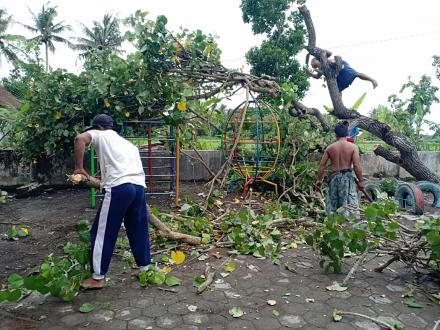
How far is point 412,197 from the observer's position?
270 inches

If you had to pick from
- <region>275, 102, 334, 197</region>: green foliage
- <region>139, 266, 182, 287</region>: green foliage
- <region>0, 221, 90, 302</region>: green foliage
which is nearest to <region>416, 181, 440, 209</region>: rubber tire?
<region>275, 102, 334, 197</region>: green foliage

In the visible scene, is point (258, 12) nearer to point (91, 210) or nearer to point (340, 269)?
point (91, 210)

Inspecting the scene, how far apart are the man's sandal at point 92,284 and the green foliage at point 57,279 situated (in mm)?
50

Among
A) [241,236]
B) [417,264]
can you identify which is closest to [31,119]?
[241,236]

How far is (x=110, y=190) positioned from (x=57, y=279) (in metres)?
0.82

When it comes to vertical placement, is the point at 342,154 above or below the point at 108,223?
above

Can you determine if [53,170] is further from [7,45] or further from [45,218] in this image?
[7,45]

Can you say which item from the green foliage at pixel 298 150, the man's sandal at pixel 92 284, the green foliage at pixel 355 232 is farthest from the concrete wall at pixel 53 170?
the man's sandal at pixel 92 284

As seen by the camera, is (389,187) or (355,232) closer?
(355,232)

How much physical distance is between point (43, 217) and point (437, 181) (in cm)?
799

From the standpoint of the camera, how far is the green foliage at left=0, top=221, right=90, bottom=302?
2.83m

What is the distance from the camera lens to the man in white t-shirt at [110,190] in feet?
10.6

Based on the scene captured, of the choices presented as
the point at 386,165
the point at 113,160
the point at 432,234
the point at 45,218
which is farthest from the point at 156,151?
the point at 386,165

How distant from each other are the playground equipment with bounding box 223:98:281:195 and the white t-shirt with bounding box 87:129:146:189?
A: 387 cm
